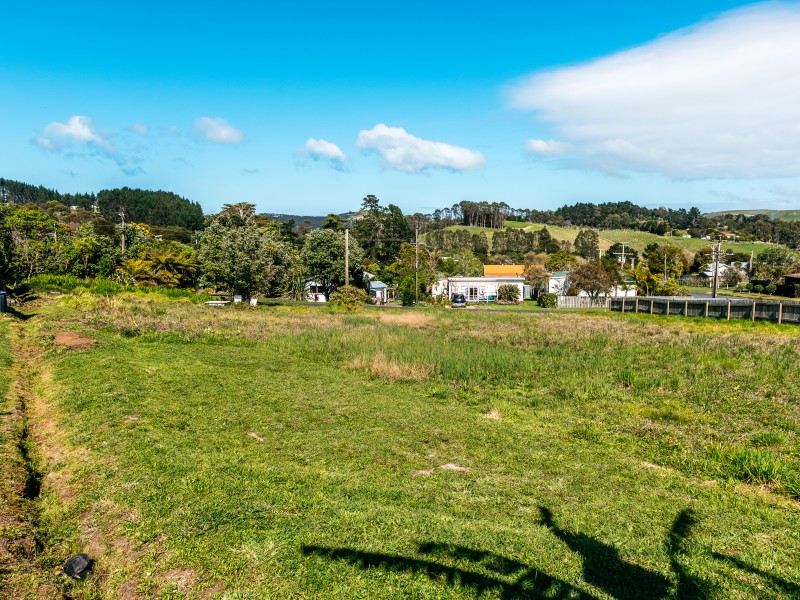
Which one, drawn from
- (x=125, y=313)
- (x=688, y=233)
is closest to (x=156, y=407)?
(x=125, y=313)

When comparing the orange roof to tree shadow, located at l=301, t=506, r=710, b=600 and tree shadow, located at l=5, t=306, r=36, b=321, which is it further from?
tree shadow, located at l=301, t=506, r=710, b=600

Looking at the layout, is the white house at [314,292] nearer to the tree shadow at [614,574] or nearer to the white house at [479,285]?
the white house at [479,285]

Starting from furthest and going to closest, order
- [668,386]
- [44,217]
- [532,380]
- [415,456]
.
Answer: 1. [44,217]
2. [532,380]
3. [668,386]
4. [415,456]

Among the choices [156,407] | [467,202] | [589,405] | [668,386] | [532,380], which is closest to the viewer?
[156,407]

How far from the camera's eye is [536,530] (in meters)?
5.84

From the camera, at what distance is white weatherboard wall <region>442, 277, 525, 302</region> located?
62.0 m

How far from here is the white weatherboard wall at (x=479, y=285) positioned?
62031 mm

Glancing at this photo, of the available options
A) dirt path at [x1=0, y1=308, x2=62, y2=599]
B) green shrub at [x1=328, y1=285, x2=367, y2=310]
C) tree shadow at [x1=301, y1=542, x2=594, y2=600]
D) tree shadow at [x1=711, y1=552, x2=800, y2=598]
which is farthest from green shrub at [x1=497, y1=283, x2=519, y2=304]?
tree shadow at [x1=301, y1=542, x2=594, y2=600]

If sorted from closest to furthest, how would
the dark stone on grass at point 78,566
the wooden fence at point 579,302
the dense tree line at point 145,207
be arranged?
the dark stone on grass at point 78,566, the wooden fence at point 579,302, the dense tree line at point 145,207

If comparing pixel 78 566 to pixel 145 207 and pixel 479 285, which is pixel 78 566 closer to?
pixel 479 285

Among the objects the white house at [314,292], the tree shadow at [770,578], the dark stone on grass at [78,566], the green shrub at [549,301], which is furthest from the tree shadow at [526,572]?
the green shrub at [549,301]

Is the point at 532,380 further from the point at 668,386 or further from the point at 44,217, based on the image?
the point at 44,217

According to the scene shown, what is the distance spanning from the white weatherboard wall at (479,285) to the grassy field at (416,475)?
45110 mm

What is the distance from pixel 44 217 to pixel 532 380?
185 feet
